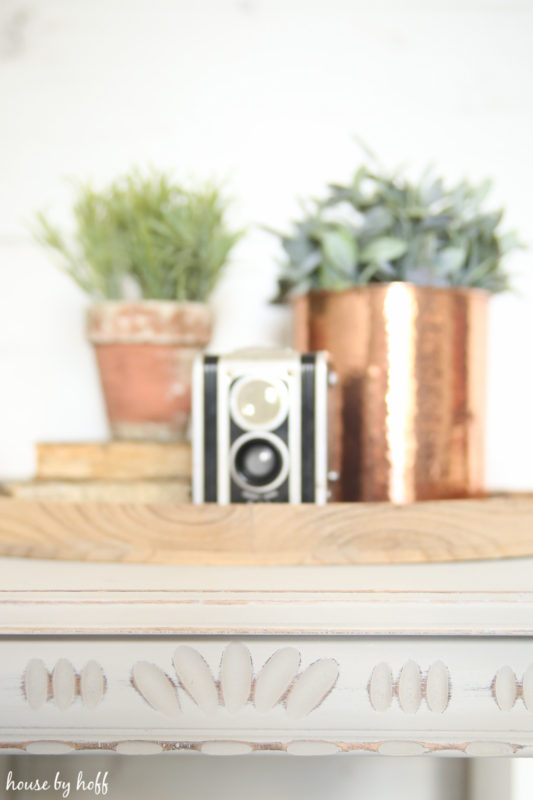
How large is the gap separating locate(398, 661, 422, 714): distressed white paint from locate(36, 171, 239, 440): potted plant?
343mm

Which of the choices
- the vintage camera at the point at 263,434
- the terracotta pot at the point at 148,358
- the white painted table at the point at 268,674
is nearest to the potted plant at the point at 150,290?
the terracotta pot at the point at 148,358

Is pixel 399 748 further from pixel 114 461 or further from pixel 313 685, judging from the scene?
pixel 114 461

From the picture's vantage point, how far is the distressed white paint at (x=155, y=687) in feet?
1.03

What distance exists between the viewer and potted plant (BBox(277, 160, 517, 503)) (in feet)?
1.69

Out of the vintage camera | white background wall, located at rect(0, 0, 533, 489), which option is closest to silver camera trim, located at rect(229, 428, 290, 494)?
the vintage camera

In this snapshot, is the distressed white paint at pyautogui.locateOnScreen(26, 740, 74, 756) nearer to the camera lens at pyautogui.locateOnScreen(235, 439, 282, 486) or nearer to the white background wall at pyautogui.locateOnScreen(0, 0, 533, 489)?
the camera lens at pyautogui.locateOnScreen(235, 439, 282, 486)

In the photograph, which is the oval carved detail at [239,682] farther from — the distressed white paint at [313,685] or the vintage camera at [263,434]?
the vintage camera at [263,434]

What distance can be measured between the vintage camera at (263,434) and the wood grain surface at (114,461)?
0.08 metres

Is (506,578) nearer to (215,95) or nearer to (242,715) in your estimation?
(242,715)

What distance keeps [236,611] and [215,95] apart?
609 millimetres

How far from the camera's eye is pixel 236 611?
32 cm

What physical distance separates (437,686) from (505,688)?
0.03m

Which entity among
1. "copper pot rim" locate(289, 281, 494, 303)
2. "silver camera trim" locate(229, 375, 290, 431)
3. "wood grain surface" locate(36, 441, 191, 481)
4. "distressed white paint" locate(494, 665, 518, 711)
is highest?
"copper pot rim" locate(289, 281, 494, 303)

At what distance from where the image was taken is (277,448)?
487 mm
